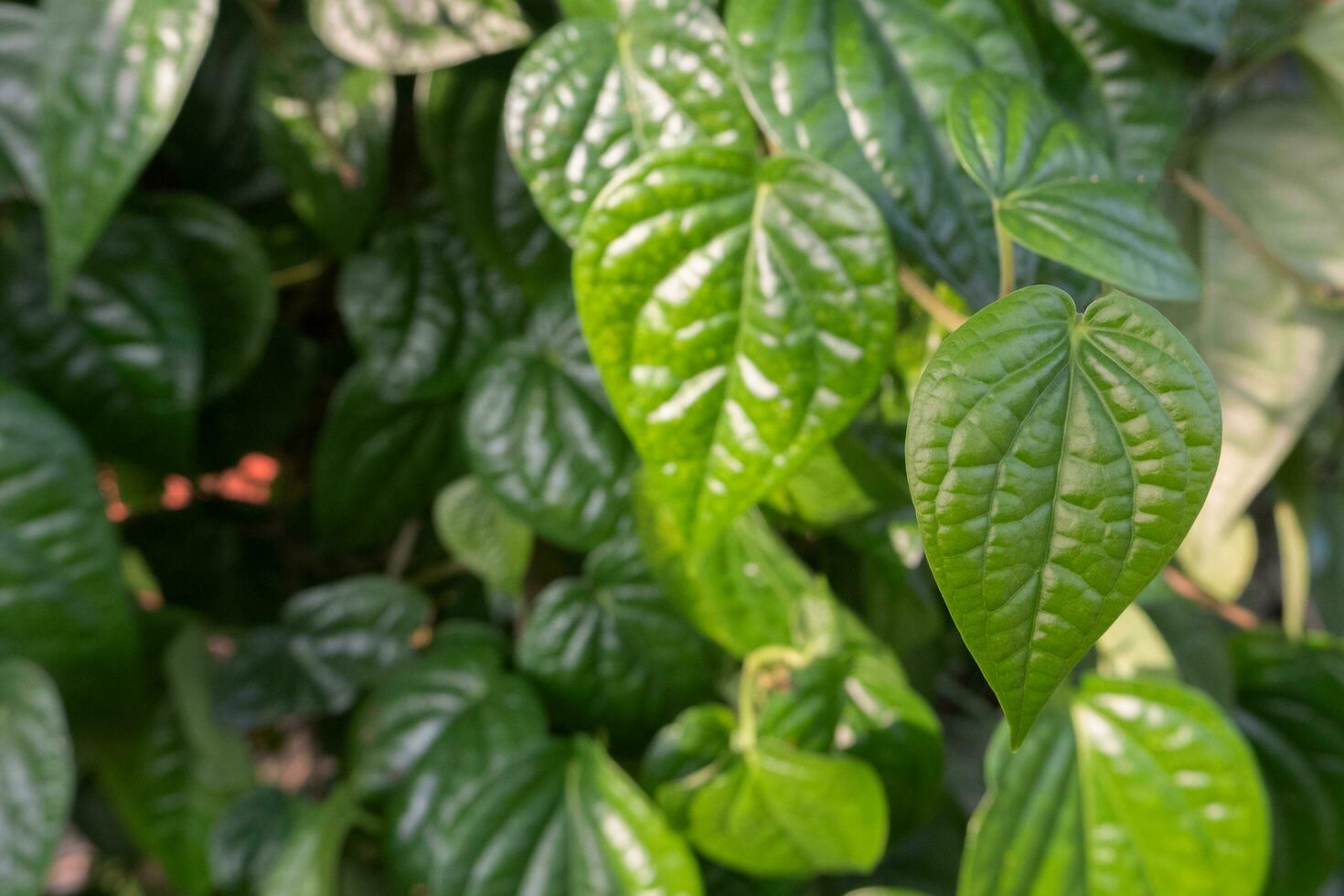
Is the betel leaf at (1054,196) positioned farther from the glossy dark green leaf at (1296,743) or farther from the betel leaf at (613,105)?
the glossy dark green leaf at (1296,743)

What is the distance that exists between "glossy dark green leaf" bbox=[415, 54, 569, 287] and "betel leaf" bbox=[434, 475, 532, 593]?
163 mm

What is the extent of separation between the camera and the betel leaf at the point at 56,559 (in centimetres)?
60

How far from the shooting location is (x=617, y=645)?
2.07 feet

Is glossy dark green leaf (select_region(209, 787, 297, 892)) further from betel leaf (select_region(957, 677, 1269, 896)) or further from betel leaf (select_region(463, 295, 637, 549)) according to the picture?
betel leaf (select_region(957, 677, 1269, 896))

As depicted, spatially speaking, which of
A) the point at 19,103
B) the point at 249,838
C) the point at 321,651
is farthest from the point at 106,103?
the point at 249,838

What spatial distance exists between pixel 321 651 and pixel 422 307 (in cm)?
27

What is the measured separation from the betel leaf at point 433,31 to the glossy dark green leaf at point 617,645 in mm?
300

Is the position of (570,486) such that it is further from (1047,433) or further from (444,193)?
(1047,433)

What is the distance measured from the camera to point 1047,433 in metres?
0.26

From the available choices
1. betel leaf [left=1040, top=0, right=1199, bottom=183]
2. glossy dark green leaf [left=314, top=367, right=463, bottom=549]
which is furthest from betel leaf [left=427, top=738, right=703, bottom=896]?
betel leaf [left=1040, top=0, right=1199, bottom=183]

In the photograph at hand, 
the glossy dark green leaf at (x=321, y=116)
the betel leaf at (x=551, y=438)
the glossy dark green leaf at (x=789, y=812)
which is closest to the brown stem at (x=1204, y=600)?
the glossy dark green leaf at (x=789, y=812)

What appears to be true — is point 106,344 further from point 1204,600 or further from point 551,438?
point 1204,600

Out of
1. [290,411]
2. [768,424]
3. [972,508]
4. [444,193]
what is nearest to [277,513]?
[290,411]

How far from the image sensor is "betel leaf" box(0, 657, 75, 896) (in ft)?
1.96
